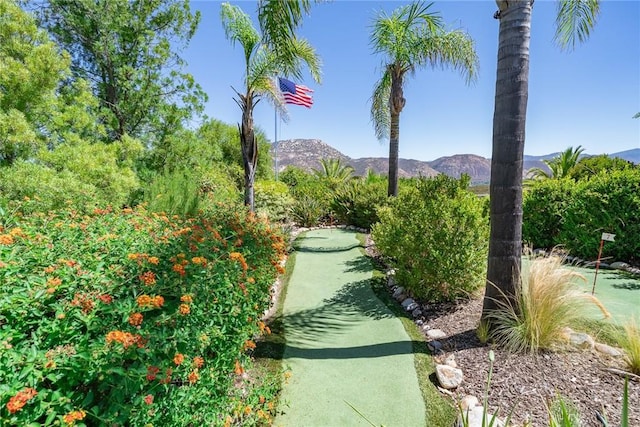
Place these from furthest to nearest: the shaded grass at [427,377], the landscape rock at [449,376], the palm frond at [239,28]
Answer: the palm frond at [239,28] < the landscape rock at [449,376] < the shaded grass at [427,377]

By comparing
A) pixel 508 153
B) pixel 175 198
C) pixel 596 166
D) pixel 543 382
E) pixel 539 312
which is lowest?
pixel 543 382

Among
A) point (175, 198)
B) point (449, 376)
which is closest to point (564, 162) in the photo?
point (449, 376)

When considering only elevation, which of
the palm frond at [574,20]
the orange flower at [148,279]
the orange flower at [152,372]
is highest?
the palm frond at [574,20]

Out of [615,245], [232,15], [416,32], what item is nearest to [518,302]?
[615,245]

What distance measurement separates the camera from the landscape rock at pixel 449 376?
9.45ft

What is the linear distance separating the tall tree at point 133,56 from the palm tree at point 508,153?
1002 cm

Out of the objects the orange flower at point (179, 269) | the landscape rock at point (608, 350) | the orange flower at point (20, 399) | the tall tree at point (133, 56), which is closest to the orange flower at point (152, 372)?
the orange flower at point (20, 399)

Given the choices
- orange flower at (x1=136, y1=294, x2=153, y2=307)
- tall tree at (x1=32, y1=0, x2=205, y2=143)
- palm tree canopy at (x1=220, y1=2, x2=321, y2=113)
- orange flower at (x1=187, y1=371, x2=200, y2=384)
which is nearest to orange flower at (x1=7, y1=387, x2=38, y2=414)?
orange flower at (x1=136, y1=294, x2=153, y2=307)

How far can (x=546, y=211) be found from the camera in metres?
7.54

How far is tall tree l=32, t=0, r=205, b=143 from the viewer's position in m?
9.11

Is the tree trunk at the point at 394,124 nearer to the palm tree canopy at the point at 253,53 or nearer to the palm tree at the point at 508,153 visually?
the palm tree canopy at the point at 253,53

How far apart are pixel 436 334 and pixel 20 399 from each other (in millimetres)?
3791

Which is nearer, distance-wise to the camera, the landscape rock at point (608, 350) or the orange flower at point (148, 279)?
the orange flower at point (148, 279)

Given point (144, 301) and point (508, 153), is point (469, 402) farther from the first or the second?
point (144, 301)
